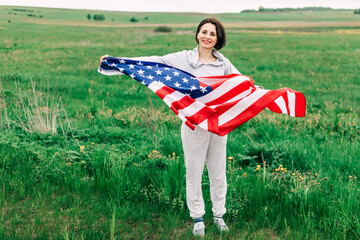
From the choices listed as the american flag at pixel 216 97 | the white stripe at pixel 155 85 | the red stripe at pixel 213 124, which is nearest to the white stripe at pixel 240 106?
the american flag at pixel 216 97

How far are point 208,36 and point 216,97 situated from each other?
605 mm

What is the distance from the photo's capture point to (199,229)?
3582mm

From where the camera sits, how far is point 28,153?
5.10 m

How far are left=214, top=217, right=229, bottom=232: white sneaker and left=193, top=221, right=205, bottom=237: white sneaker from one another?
179 millimetres

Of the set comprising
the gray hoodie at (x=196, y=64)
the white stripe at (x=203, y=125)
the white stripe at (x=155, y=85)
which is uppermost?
the gray hoodie at (x=196, y=64)

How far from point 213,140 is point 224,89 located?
0.52 meters

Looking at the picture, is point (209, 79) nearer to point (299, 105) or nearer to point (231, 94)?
point (231, 94)

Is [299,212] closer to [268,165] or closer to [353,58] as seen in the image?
[268,165]

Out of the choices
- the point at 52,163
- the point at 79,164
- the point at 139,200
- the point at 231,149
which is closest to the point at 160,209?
the point at 139,200

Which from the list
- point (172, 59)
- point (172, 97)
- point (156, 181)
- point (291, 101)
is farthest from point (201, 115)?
point (156, 181)

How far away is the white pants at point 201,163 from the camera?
11.4ft

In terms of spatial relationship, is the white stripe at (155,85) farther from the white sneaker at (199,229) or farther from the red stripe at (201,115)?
the white sneaker at (199,229)

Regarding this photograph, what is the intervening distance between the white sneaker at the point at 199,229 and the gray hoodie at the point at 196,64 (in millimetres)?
1485

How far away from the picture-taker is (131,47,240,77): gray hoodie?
3.61 metres
